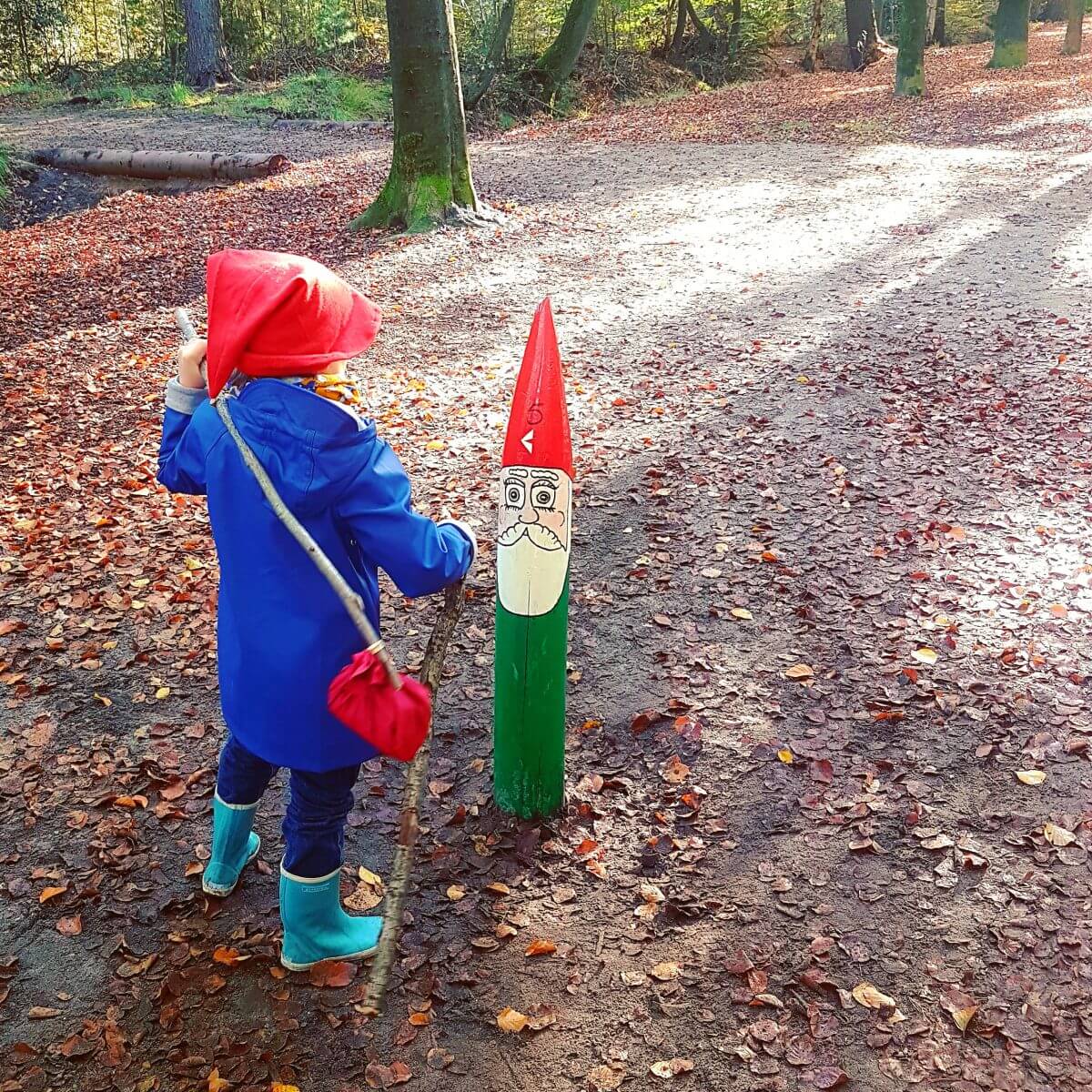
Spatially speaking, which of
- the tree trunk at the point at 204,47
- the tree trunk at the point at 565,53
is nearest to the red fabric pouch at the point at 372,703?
the tree trunk at the point at 565,53

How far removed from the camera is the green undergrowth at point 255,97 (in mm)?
22875

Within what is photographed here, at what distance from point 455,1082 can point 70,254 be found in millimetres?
11747

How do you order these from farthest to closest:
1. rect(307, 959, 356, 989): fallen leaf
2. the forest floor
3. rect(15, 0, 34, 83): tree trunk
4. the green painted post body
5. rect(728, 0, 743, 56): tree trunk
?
rect(15, 0, 34, 83): tree trunk, rect(728, 0, 743, 56): tree trunk, the green painted post body, rect(307, 959, 356, 989): fallen leaf, the forest floor

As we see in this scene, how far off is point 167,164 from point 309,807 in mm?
16018

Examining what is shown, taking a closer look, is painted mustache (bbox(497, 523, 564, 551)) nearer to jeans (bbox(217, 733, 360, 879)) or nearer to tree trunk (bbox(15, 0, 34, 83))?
jeans (bbox(217, 733, 360, 879))

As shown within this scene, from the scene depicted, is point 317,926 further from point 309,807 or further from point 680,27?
point 680,27

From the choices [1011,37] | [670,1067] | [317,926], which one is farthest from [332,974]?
[1011,37]

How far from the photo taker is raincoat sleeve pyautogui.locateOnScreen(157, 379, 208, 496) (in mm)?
2686

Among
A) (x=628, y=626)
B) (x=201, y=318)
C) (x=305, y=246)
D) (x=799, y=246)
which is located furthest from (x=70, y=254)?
(x=628, y=626)

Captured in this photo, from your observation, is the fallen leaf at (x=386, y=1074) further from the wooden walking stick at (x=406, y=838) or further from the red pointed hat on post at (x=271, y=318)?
the red pointed hat on post at (x=271, y=318)

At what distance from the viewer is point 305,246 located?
11570 millimetres

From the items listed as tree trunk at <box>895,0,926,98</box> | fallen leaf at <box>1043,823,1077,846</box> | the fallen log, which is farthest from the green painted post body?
tree trunk at <box>895,0,926,98</box>

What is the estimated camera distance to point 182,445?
2.70 meters

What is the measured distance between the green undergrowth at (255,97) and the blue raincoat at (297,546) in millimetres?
21590
